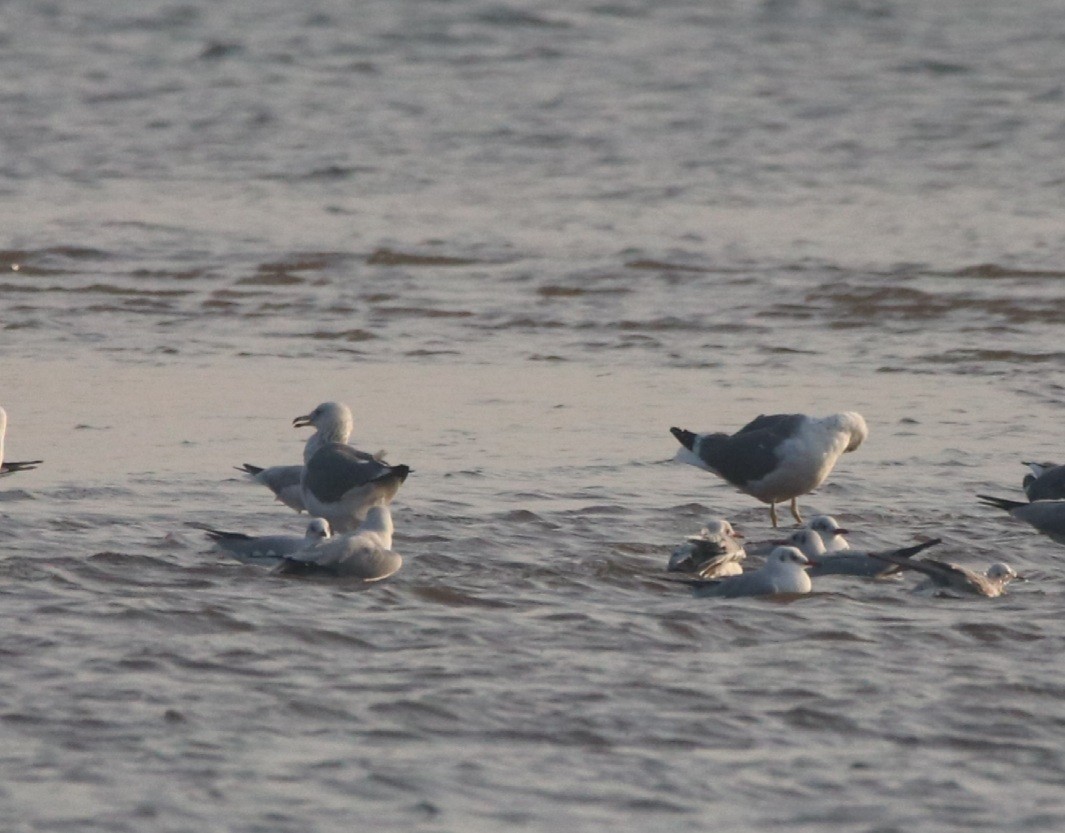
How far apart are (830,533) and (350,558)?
1.93m

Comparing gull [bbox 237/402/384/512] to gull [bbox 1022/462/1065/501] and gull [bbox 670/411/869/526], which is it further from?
gull [bbox 1022/462/1065/501]

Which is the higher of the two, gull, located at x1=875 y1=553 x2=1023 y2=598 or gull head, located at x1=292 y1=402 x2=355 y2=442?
gull head, located at x1=292 y1=402 x2=355 y2=442

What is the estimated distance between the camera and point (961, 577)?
709 centimetres

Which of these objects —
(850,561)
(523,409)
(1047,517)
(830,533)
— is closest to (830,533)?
(830,533)

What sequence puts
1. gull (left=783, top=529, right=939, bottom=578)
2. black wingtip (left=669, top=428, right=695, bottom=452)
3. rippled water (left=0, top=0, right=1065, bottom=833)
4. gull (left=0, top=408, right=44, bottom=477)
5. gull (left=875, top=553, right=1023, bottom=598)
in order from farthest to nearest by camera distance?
black wingtip (left=669, top=428, right=695, bottom=452), gull (left=0, top=408, right=44, bottom=477), gull (left=783, top=529, right=939, bottom=578), gull (left=875, top=553, right=1023, bottom=598), rippled water (left=0, top=0, right=1065, bottom=833)

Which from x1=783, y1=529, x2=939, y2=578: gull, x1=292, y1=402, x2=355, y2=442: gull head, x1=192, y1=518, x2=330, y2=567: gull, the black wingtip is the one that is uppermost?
x1=292, y1=402, x2=355, y2=442: gull head

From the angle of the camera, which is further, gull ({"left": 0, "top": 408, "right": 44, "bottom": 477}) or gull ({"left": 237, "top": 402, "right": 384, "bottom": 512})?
gull ({"left": 0, "top": 408, "right": 44, "bottom": 477})

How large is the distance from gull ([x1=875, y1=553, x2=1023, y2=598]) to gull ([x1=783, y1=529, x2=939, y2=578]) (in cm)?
23

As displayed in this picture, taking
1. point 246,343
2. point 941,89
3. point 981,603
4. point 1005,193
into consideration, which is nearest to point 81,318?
point 246,343

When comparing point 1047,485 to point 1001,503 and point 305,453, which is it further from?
point 305,453

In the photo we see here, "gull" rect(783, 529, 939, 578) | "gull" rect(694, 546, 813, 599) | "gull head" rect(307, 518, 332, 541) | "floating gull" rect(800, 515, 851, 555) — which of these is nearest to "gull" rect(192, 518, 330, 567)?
"gull head" rect(307, 518, 332, 541)

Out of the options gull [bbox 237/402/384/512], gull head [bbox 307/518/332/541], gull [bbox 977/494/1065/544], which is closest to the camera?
gull head [bbox 307/518/332/541]

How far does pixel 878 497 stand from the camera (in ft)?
30.0

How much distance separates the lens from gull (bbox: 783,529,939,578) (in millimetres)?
7613
